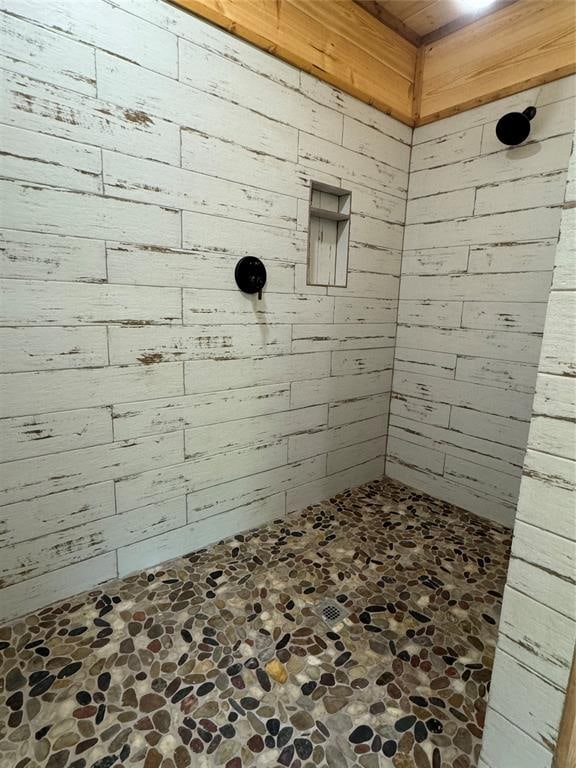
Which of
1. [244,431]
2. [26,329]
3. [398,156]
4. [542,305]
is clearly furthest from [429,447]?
[26,329]

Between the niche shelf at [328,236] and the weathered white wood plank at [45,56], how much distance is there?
42.3 inches

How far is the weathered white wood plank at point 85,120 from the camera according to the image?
1.17 m

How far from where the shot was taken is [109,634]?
1.34 m

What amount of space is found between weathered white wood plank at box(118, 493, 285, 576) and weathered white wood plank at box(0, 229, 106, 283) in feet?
3.62

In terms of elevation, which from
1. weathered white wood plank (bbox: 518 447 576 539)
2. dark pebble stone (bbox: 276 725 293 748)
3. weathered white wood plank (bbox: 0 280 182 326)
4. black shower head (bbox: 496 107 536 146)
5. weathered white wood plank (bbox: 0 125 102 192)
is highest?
black shower head (bbox: 496 107 536 146)

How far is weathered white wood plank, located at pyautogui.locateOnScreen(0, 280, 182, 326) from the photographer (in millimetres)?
1248

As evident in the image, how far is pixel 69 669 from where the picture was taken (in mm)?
1216

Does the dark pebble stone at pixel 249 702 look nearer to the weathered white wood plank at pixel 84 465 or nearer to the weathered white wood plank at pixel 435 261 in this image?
the weathered white wood plank at pixel 84 465

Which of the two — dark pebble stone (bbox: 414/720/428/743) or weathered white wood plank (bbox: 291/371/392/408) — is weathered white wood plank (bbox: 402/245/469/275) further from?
dark pebble stone (bbox: 414/720/428/743)

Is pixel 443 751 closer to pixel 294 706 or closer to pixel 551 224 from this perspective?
pixel 294 706

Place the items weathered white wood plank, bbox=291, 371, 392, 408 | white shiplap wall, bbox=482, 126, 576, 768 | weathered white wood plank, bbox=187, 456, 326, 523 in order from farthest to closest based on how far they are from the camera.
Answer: weathered white wood plank, bbox=291, 371, 392, 408 → weathered white wood plank, bbox=187, 456, 326, 523 → white shiplap wall, bbox=482, 126, 576, 768

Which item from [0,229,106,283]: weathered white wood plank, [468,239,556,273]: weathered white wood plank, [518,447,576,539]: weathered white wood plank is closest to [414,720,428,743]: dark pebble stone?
[518,447,576,539]: weathered white wood plank

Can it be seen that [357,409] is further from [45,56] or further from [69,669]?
[45,56]

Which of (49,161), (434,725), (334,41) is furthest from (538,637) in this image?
(334,41)
